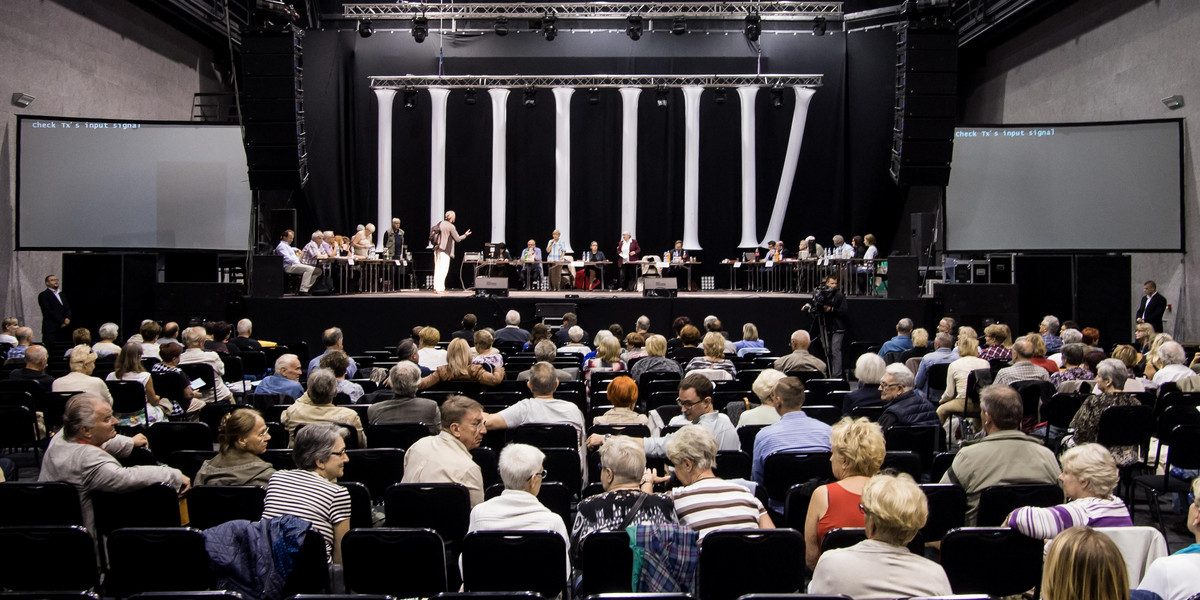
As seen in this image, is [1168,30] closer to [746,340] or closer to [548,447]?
[746,340]

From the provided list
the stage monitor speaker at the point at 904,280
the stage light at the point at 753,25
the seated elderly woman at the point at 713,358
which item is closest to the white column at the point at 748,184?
the stage light at the point at 753,25

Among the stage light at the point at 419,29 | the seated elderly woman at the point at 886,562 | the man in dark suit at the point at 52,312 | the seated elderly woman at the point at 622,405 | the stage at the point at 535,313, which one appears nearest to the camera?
the seated elderly woman at the point at 886,562

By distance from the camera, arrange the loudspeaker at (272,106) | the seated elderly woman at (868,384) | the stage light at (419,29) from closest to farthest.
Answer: the seated elderly woman at (868,384)
the loudspeaker at (272,106)
the stage light at (419,29)

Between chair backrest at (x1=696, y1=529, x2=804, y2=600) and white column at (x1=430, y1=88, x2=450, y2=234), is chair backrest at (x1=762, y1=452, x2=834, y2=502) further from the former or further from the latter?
white column at (x1=430, y1=88, x2=450, y2=234)

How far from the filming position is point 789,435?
15.7ft

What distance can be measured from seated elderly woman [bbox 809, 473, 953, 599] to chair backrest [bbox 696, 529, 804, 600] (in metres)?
0.35

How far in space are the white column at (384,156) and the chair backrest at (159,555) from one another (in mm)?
14859

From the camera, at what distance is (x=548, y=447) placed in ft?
17.0

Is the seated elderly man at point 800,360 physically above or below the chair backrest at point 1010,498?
above

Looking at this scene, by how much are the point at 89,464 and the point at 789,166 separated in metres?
15.6

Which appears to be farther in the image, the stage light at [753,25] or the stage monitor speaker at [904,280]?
the stage light at [753,25]

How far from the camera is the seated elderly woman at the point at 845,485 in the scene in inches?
139

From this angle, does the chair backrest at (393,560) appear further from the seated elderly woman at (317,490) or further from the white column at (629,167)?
the white column at (629,167)

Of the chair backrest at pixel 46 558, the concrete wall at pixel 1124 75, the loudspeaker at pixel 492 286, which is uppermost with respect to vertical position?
the concrete wall at pixel 1124 75
